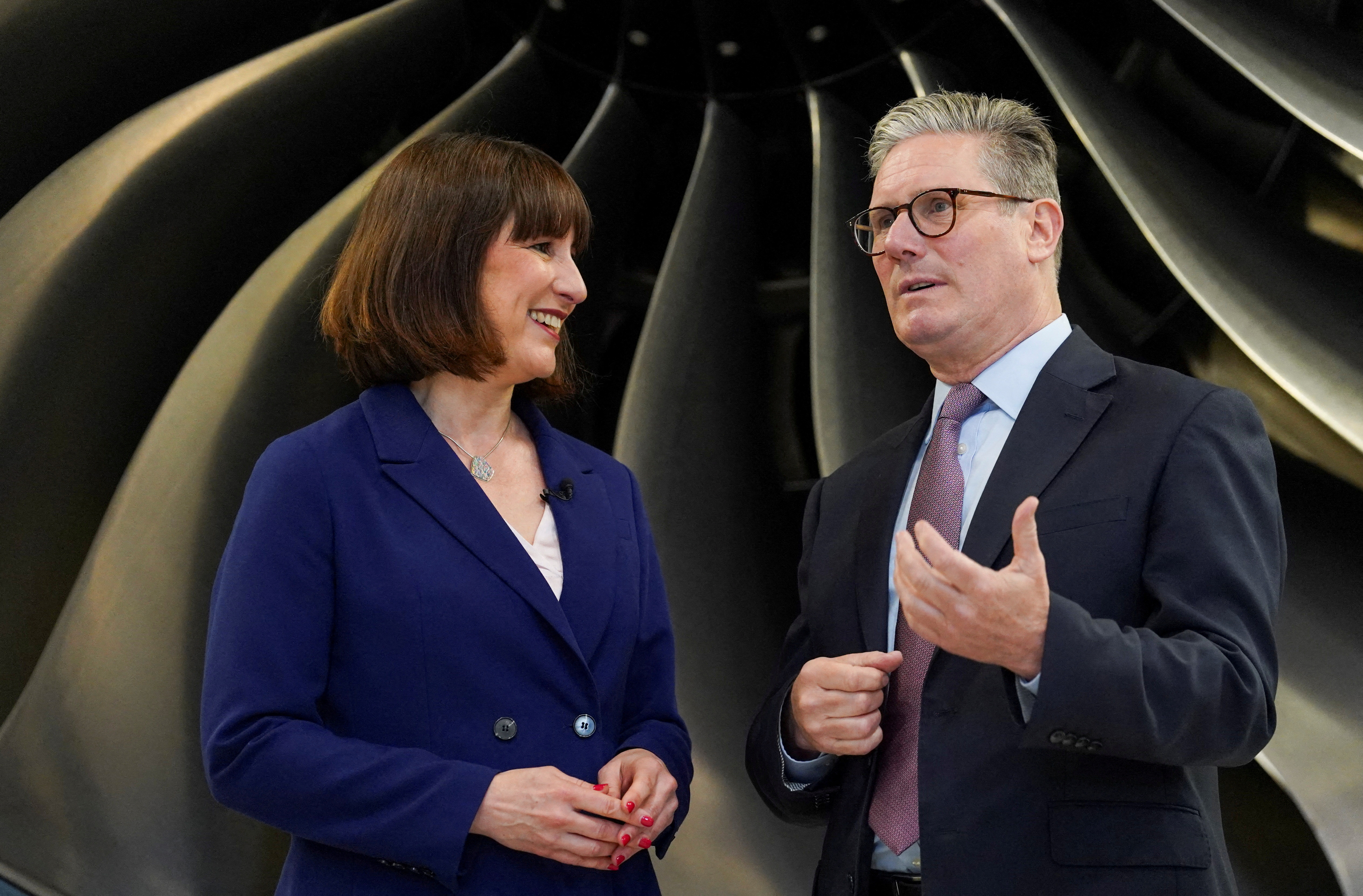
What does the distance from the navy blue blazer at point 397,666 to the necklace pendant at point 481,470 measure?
0.05 m

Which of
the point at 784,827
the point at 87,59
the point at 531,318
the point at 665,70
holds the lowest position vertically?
the point at 784,827

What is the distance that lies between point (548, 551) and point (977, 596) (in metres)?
0.56


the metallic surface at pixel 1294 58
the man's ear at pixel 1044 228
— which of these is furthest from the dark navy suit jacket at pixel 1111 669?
the metallic surface at pixel 1294 58

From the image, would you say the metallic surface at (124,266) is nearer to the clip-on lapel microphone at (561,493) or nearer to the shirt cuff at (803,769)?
the clip-on lapel microphone at (561,493)

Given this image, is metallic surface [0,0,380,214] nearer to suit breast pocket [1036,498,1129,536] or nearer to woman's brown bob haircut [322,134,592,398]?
woman's brown bob haircut [322,134,592,398]

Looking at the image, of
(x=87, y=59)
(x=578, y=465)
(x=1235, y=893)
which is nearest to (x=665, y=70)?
(x=87, y=59)

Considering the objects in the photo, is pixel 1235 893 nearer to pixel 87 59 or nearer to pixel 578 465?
pixel 578 465

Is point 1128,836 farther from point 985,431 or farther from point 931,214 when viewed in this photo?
point 931,214

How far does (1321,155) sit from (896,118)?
653 mm

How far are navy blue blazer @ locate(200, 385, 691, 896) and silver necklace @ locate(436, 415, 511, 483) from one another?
5cm

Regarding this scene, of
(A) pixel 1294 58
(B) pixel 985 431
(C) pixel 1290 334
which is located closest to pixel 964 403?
(B) pixel 985 431

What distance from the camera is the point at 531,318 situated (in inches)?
55.0

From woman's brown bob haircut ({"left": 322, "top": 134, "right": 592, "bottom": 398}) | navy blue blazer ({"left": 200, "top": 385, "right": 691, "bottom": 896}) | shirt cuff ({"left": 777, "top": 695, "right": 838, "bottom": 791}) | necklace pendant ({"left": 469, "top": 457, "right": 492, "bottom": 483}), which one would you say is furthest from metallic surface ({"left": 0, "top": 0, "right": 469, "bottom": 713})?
shirt cuff ({"left": 777, "top": 695, "right": 838, "bottom": 791})

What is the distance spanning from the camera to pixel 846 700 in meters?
1.24
